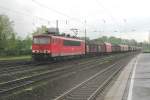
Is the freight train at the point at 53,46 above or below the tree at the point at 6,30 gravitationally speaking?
below

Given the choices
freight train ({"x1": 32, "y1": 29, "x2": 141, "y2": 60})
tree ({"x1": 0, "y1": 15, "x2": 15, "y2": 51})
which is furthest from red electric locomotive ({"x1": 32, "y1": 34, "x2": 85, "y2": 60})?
tree ({"x1": 0, "y1": 15, "x2": 15, "y2": 51})

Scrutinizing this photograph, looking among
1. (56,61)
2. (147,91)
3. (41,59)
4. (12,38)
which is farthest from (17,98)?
(12,38)

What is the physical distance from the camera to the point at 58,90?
15586 mm

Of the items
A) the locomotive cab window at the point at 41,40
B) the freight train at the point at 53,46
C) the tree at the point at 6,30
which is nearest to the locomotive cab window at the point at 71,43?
the freight train at the point at 53,46

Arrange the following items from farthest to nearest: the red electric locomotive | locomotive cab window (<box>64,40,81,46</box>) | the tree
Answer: the tree → locomotive cab window (<box>64,40,81,46</box>) → the red electric locomotive

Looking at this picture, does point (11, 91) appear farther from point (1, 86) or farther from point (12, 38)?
point (12, 38)

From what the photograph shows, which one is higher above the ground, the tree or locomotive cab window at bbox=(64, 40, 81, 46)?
the tree

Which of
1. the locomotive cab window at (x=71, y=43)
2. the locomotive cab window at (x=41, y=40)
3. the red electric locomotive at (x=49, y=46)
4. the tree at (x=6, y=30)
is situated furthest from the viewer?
the tree at (x=6, y=30)

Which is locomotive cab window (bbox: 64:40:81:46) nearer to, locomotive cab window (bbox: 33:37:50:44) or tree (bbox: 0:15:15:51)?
locomotive cab window (bbox: 33:37:50:44)

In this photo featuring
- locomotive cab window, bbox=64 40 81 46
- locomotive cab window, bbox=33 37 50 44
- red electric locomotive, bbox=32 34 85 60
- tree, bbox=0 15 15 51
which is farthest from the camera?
tree, bbox=0 15 15 51

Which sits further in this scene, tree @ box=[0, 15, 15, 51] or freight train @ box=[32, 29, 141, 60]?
tree @ box=[0, 15, 15, 51]

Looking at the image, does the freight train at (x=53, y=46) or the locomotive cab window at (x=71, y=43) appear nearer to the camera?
the freight train at (x=53, y=46)

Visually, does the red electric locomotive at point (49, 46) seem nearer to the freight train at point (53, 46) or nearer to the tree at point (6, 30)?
the freight train at point (53, 46)

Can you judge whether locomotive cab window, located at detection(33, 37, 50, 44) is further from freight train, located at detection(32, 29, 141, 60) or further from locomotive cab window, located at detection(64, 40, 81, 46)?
locomotive cab window, located at detection(64, 40, 81, 46)
